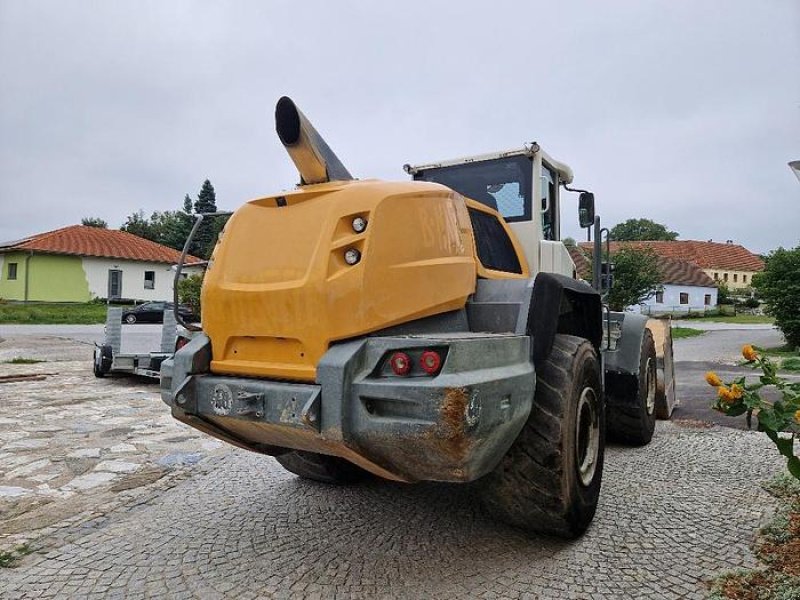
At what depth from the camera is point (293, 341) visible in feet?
9.46

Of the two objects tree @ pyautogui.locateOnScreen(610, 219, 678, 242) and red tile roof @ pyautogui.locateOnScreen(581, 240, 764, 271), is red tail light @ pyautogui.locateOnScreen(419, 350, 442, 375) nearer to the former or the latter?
red tile roof @ pyautogui.locateOnScreen(581, 240, 764, 271)

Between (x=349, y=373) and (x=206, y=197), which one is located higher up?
(x=206, y=197)

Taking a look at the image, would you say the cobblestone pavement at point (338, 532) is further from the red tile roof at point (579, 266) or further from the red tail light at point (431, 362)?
the red tile roof at point (579, 266)

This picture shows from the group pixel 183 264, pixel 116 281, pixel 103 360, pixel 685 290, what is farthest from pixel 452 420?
pixel 685 290

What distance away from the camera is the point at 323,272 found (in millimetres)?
2764

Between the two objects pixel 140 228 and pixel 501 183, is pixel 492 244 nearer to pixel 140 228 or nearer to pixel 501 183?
pixel 501 183

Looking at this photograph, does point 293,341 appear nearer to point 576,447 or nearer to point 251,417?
point 251,417

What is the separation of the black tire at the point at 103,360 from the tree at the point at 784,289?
662 inches

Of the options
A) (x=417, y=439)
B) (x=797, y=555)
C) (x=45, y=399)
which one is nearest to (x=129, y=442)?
(x=45, y=399)

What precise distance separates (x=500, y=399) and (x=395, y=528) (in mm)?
1415

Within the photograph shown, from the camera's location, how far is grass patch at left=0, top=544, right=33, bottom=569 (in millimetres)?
3184

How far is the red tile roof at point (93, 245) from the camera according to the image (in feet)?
110

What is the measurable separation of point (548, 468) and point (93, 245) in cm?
3819

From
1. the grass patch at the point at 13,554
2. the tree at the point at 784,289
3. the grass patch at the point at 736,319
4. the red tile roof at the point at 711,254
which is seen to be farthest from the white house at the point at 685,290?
the grass patch at the point at 13,554
